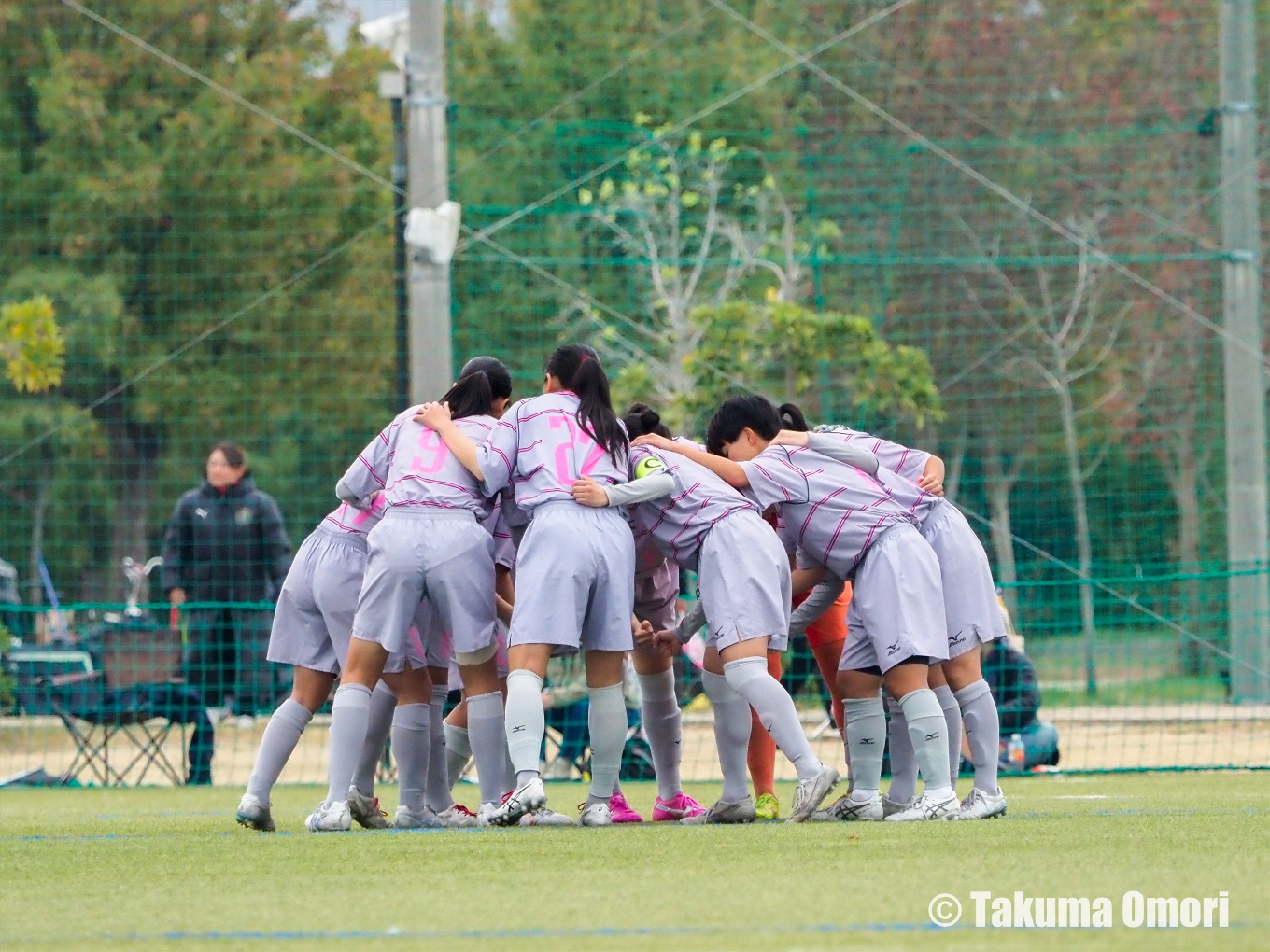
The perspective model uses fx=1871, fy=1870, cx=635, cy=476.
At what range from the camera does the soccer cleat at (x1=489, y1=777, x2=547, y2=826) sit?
5430 mm

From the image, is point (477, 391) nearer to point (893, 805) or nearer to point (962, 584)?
point (962, 584)

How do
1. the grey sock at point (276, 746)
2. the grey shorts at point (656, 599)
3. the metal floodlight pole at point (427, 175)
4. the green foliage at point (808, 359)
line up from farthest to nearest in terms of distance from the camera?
the green foliage at point (808, 359)
the metal floodlight pole at point (427, 175)
the grey shorts at point (656, 599)
the grey sock at point (276, 746)

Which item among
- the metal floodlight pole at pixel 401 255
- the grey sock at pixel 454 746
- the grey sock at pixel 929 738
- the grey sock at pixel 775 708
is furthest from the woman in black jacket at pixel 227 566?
the grey sock at pixel 929 738

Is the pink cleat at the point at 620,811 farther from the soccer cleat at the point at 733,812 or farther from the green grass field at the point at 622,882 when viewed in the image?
the green grass field at the point at 622,882

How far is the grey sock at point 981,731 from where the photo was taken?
582 centimetres

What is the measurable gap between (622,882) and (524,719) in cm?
143

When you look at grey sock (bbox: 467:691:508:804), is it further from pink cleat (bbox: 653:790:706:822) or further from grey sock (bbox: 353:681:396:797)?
pink cleat (bbox: 653:790:706:822)

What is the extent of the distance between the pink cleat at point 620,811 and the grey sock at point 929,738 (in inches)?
40.6

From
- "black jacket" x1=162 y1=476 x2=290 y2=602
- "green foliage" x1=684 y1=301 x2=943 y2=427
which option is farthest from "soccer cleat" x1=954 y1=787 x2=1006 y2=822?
"green foliage" x1=684 y1=301 x2=943 y2=427

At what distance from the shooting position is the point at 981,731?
5855 millimetres

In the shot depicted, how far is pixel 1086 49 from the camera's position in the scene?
19.8 meters

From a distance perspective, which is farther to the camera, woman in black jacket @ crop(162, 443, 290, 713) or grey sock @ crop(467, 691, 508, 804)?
woman in black jacket @ crop(162, 443, 290, 713)

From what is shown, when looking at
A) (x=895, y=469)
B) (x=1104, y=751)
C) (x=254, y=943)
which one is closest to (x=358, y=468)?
(x=895, y=469)

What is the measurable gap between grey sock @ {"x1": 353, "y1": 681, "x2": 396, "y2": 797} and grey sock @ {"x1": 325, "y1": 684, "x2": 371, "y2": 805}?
1.50ft
